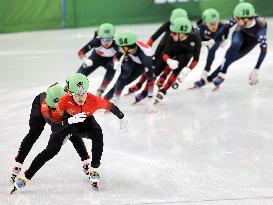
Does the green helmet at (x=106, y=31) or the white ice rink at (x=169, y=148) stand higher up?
the green helmet at (x=106, y=31)

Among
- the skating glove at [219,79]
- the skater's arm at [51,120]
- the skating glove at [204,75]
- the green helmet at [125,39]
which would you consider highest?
the skater's arm at [51,120]

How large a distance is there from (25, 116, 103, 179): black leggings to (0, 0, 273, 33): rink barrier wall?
32.7 ft

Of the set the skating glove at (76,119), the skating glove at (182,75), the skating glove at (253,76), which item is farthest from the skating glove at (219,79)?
the skating glove at (76,119)

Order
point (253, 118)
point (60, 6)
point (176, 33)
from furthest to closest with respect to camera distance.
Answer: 1. point (60, 6)
2. point (176, 33)
3. point (253, 118)

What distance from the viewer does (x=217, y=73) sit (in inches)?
384

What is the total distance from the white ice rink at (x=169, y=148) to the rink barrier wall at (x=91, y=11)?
14.1ft

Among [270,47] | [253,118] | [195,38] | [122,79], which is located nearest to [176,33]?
[195,38]

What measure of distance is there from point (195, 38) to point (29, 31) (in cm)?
745

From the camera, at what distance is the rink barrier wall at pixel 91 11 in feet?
49.8

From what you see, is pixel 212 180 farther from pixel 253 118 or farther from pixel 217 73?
pixel 217 73

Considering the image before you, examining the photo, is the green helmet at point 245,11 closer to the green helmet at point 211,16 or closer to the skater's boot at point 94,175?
the green helmet at point 211,16

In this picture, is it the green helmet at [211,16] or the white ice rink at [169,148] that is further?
the green helmet at [211,16]

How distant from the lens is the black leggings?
18.2 feet

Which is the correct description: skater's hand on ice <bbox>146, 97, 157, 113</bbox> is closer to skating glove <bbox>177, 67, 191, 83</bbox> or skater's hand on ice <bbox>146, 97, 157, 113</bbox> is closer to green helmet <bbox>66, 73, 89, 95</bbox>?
skating glove <bbox>177, 67, 191, 83</bbox>
